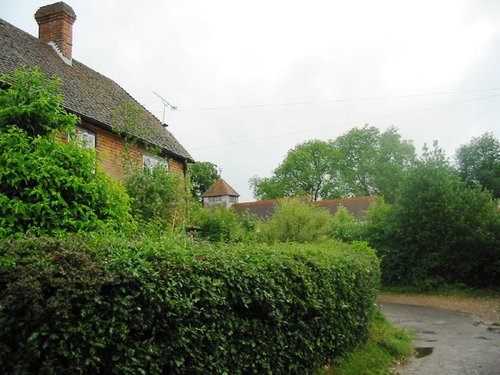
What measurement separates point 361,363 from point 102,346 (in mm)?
5661

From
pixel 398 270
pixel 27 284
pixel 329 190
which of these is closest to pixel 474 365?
pixel 27 284

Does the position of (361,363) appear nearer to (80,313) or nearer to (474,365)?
(474,365)

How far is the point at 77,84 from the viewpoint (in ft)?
56.6

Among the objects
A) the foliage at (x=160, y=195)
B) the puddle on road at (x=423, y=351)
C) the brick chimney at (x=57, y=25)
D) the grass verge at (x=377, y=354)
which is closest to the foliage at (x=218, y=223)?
the foliage at (x=160, y=195)

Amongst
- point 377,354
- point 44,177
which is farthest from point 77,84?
point 377,354

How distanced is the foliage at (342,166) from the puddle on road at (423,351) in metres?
40.9

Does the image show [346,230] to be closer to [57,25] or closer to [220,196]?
[57,25]

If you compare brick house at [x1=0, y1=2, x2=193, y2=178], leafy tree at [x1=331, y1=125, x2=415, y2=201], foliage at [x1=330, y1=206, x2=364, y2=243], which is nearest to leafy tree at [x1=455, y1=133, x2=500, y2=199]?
leafy tree at [x1=331, y1=125, x2=415, y2=201]

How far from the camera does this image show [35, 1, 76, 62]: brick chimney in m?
18.6

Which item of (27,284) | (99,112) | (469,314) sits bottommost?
(469,314)

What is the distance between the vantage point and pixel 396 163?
52938 mm

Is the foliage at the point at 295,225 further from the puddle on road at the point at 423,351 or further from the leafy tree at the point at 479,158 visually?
the leafy tree at the point at 479,158

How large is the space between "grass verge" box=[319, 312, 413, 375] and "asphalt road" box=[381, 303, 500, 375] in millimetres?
275

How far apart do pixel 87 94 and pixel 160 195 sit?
5.97 meters
